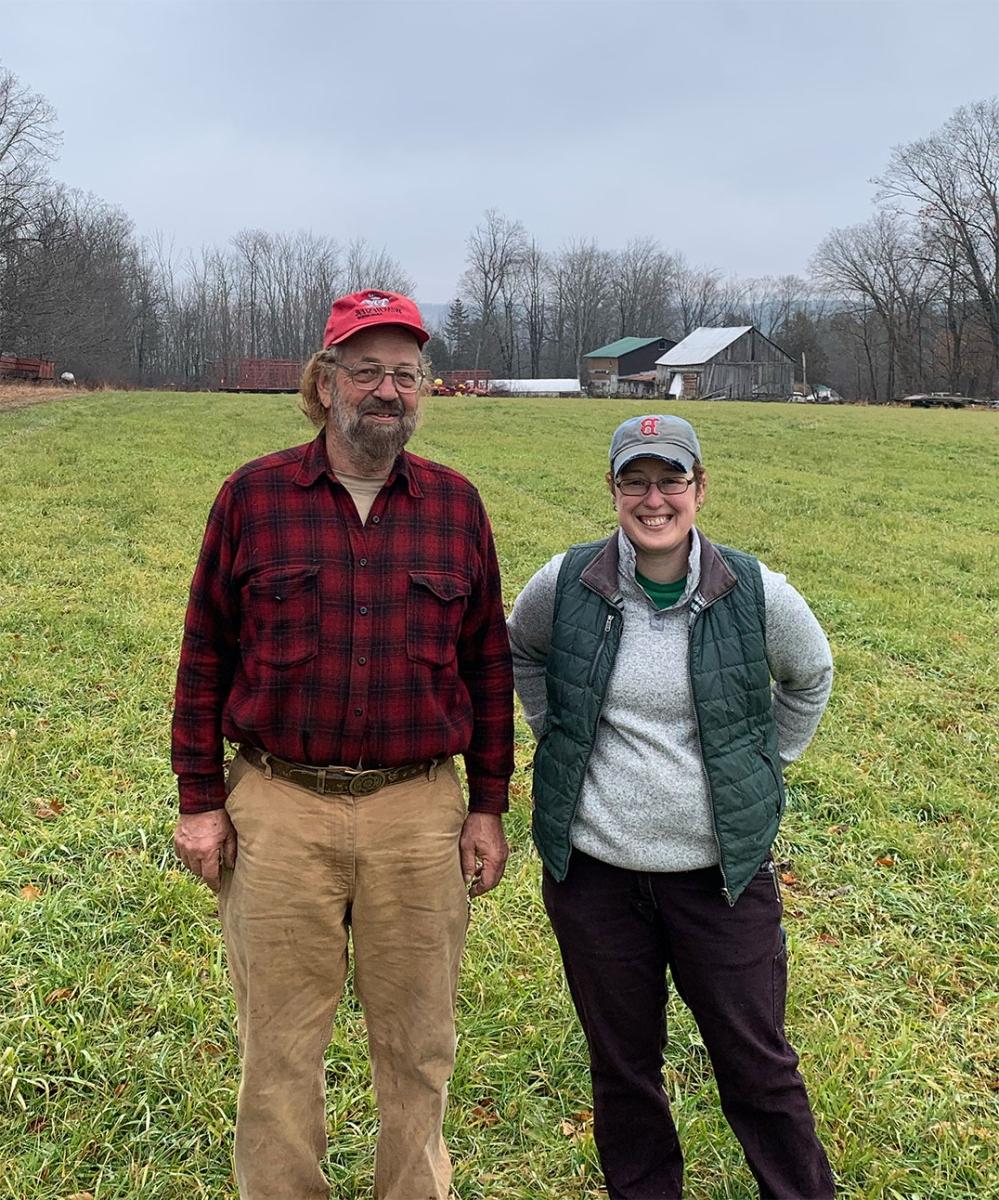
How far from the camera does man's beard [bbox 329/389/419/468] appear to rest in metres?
2.14

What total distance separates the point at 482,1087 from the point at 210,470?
14.2 metres

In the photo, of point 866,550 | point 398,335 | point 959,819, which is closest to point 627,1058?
point 398,335

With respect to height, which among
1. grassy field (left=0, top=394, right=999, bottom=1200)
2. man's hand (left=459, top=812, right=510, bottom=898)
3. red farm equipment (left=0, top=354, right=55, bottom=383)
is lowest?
grassy field (left=0, top=394, right=999, bottom=1200)

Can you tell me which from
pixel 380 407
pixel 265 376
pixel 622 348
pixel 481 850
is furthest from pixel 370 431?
pixel 622 348

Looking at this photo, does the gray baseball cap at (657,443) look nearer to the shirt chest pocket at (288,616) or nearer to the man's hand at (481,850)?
the shirt chest pocket at (288,616)

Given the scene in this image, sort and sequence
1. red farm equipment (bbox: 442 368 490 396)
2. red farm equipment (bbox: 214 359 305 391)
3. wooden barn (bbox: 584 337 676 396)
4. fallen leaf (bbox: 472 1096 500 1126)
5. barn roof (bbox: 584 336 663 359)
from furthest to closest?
barn roof (bbox: 584 336 663 359) → wooden barn (bbox: 584 337 676 396) → red farm equipment (bbox: 442 368 490 396) → red farm equipment (bbox: 214 359 305 391) → fallen leaf (bbox: 472 1096 500 1126)

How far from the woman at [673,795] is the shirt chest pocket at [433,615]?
0.90 ft

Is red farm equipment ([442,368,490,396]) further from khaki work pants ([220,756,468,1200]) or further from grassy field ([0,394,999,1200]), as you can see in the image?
khaki work pants ([220,756,468,1200])

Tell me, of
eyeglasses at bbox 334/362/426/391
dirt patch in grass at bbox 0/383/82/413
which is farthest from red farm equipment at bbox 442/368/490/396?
eyeglasses at bbox 334/362/426/391

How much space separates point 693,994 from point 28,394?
35.8m

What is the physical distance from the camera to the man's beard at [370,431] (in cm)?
214

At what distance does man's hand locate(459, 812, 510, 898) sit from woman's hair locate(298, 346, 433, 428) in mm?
1123

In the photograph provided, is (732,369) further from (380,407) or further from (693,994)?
(693,994)

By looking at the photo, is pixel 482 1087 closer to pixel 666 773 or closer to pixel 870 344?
pixel 666 773
